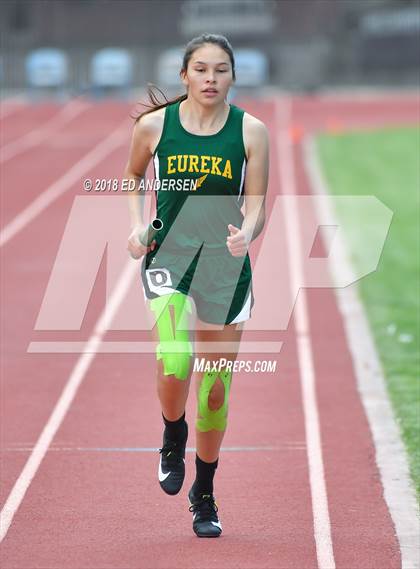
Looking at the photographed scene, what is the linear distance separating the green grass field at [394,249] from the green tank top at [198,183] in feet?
7.22

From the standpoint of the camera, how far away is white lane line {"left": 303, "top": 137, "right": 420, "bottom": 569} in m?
6.93

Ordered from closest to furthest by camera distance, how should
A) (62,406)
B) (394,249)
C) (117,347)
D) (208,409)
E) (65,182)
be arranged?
(208,409) → (62,406) → (117,347) → (394,249) → (65,182)

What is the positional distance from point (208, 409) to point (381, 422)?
9.94 ft

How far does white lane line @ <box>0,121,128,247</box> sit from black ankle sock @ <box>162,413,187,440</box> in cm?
1104

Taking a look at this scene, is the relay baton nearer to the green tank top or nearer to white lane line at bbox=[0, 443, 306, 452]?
the green tank top

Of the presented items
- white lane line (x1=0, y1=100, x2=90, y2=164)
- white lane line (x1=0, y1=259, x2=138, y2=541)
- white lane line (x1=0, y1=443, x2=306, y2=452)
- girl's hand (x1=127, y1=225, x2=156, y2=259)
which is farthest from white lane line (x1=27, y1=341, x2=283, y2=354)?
white lane line (x1=0, y1=100, x2=90, y2=164)

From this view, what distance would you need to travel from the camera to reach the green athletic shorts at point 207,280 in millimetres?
6320

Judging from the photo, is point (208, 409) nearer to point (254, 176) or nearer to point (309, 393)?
point (254, 176)

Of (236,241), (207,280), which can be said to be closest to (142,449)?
(207,280)

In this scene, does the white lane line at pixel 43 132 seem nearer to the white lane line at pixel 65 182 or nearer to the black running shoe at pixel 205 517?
the white lane line at pixel 65 182

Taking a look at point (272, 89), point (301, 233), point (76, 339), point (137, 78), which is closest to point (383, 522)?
point (76, 339)

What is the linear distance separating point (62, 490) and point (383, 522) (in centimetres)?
177

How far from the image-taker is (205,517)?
6.66 meters

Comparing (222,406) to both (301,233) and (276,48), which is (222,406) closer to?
(301,233)
